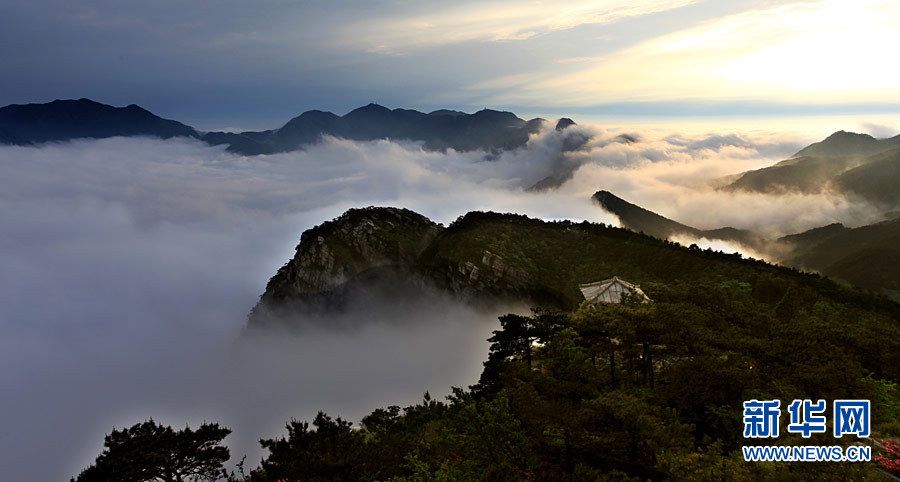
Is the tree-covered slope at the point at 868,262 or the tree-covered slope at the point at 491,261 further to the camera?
the tree-covered slope at the point at 868,262

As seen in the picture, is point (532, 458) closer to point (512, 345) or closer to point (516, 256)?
point (512, 345)

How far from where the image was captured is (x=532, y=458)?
18.3 meters

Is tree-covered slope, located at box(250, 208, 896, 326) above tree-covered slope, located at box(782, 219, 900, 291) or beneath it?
above

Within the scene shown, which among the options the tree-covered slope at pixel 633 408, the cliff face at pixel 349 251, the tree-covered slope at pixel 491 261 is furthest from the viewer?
the cliff face at pixel 349 251

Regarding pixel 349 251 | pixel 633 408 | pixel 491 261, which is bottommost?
pixel 491 261

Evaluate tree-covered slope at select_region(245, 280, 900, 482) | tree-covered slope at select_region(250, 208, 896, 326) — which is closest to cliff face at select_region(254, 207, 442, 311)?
tree-covered slope at select_region(250, 208, 896, 326)

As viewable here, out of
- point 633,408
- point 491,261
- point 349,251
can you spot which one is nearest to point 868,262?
point 491,261

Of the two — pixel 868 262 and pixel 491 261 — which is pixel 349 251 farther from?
pixel 868 262

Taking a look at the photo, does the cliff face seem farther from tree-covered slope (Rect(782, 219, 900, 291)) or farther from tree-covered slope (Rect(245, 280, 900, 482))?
tree-covered slope (Rect(782, 219, 900, 291))

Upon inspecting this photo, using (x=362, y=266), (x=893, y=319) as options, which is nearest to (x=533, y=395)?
(x=893, y=319)

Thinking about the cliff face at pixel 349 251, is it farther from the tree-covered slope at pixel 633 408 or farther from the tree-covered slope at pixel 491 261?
the tree-covered slope at pixel 633 408

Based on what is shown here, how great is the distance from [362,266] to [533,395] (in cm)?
10594

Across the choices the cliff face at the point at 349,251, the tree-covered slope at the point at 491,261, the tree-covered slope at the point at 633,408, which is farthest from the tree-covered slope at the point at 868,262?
the tree-covered slope at the point at 633,408

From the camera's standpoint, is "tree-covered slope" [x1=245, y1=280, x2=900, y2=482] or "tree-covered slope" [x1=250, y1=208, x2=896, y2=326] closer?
"tree-covered slope" [x1=245, y1=280, x2=900, y2=482]
